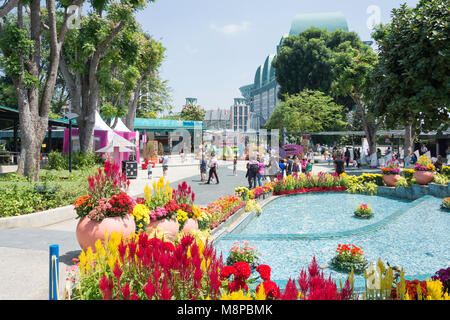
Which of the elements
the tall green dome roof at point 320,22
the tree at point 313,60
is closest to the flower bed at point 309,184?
the tree at point 313,60

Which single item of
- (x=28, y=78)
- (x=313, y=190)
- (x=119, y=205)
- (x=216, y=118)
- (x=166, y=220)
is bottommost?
(x=313, y=190)

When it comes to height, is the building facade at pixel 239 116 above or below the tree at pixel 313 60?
above

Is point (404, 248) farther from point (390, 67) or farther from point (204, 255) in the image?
point (204, 255)

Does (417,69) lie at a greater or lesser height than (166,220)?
greater

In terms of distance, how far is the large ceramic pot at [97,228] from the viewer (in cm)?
547

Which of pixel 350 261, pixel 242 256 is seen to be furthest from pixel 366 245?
pixel 242 256

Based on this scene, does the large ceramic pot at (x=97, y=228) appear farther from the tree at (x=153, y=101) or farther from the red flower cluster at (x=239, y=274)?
the tree at (x=153, y=101)

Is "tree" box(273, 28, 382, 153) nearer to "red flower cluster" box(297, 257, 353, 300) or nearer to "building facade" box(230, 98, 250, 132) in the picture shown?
"red flower cluster" box(297, 257, 353, 300)

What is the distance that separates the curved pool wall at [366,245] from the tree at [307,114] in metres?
28.7

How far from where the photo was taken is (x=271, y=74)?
396 feet

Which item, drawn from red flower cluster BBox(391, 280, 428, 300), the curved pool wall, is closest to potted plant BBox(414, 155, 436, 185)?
the curved pool wall

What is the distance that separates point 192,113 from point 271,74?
4706 cm

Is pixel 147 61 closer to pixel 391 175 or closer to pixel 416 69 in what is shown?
pixel 391 175
